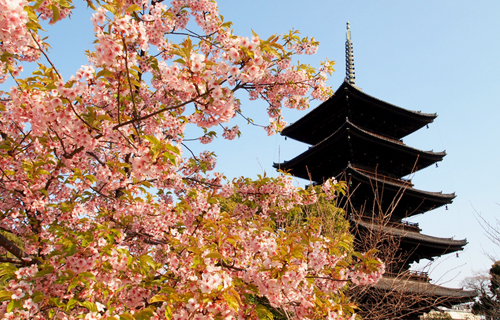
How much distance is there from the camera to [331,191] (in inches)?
214

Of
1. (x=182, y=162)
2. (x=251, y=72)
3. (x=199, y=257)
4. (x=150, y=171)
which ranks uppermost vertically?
(x=182, y=162)

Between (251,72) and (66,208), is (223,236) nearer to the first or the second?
(251,72)

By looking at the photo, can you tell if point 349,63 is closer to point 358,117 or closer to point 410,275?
Result: point 358,117

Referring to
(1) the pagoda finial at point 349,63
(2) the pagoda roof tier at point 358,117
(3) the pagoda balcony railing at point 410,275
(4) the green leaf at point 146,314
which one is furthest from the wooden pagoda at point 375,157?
(4) the green leaf at point 146,314

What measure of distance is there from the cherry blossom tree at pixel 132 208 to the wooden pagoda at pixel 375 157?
10924mm

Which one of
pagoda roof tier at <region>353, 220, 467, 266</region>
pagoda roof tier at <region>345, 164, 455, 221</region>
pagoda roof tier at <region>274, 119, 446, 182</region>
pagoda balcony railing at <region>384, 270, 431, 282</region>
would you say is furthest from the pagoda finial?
pagoda balcony railing at <region>384, 270, 431, 282</region>

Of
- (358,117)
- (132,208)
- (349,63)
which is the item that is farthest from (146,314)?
(349,63)

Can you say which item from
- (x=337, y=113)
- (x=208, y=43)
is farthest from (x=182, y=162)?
(x=337, y=113)

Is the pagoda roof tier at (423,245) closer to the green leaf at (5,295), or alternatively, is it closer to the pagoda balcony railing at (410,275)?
the pagoda balcony railing at (410,275)

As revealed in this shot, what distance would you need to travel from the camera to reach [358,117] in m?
16.8

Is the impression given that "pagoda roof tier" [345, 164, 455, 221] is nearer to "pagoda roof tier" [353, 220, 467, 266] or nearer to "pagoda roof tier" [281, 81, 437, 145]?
"pagoda roof tier" [353, 220, 467, 266]

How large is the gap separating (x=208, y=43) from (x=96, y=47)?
8.13 ft

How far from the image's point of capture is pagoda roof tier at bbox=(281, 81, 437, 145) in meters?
15.9

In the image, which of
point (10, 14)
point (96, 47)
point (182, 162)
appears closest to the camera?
point (10, 14)
